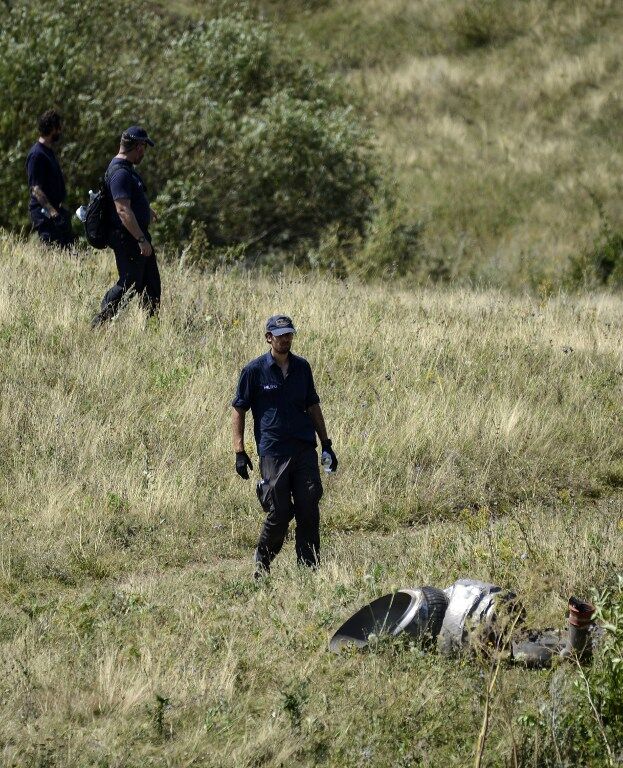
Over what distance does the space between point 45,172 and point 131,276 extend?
218 cm

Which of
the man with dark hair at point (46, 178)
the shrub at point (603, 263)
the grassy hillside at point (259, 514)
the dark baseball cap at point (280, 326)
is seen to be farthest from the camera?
the shrub at point (603, 263)

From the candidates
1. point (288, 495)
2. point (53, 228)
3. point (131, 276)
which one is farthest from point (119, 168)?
point (288, 495)

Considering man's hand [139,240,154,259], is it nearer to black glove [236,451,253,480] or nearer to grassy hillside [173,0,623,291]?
black glove [236,451,253,480]

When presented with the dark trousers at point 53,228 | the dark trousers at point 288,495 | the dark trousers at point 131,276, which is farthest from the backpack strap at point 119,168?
the dark trousers at point 288,495

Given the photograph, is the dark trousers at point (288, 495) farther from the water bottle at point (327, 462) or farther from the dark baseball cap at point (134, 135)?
the dark baseball cap at point (134, 135)

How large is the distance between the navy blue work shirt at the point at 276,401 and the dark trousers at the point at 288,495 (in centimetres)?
7

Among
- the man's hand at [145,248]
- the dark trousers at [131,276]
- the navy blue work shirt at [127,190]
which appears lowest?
the dark trousers at [131,276]

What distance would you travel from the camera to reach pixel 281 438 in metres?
7.01

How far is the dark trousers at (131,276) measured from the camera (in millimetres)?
10023


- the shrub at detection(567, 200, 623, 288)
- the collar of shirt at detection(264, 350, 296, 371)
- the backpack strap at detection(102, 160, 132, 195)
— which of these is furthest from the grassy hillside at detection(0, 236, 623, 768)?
the shrub at detection(567, 200, 623, 288)

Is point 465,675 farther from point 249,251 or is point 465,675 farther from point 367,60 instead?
point 367,60

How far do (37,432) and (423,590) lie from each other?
395 centimetres

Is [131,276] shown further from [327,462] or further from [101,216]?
[327,462]

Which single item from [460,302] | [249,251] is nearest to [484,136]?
[249,251]
